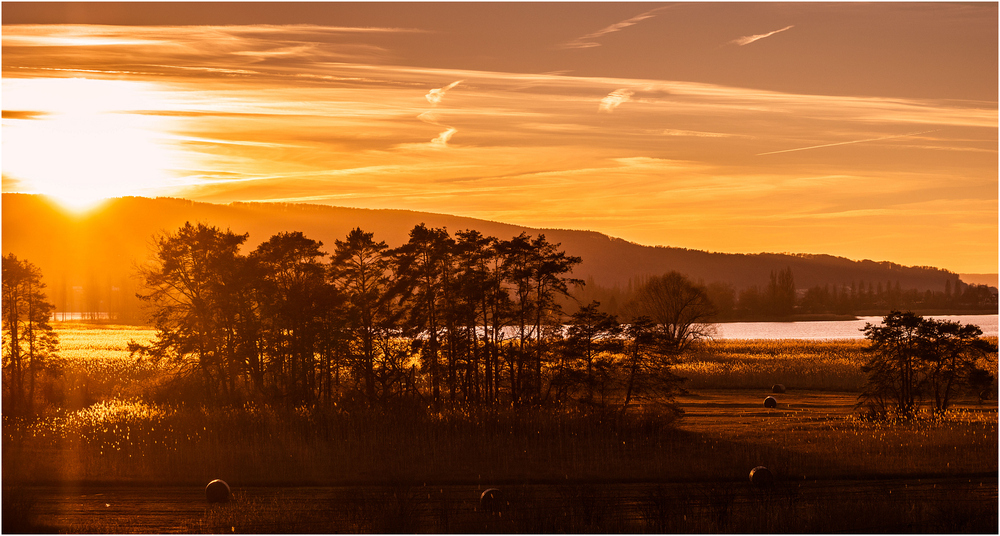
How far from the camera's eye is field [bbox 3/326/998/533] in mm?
18250

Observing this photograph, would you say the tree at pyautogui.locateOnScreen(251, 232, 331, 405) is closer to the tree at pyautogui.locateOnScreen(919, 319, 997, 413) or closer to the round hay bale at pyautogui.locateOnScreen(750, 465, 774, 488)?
the round hay bale at pyautogui.locateOnScreen(750, 465, 774, 488)

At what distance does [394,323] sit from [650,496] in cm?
2184

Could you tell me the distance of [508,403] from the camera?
1478 inches

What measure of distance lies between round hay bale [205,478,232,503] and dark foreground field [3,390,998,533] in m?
0.27

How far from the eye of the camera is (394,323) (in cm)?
3938

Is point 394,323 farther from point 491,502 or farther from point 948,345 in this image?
point 948,345

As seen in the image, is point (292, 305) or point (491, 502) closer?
point (491, 502)

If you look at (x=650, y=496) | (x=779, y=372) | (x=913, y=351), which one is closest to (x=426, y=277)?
(x=650, y=496)

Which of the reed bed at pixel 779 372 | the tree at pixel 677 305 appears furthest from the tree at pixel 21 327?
the tree at pixel 677 305

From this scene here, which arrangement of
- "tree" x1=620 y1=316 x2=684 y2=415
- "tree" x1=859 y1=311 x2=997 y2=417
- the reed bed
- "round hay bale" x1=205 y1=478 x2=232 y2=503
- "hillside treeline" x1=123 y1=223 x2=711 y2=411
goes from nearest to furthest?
"round hay bale" x1=205 y1=478 x2=232 y2=503
"tree" x1=620 y1=316 x2=684 y2=415
"tree" x1=859 y1=311 x2=997 y2=417
"hillside treeline" x1=123 y1=223 x2=711 y2=411
the reed bed

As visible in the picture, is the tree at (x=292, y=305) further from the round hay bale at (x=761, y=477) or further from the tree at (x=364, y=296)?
the round hay bale at (x=761, y=477)

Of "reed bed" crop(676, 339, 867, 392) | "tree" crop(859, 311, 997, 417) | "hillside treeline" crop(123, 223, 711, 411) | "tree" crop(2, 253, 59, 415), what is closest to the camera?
"tree" crop(859, 311, 997, 417)

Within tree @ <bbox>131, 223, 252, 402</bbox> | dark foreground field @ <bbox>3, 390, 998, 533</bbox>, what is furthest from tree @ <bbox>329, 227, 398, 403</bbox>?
dark foreground field @ <bbox>3, 390, 998, 533</bbox>

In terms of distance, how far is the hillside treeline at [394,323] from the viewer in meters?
36.4
